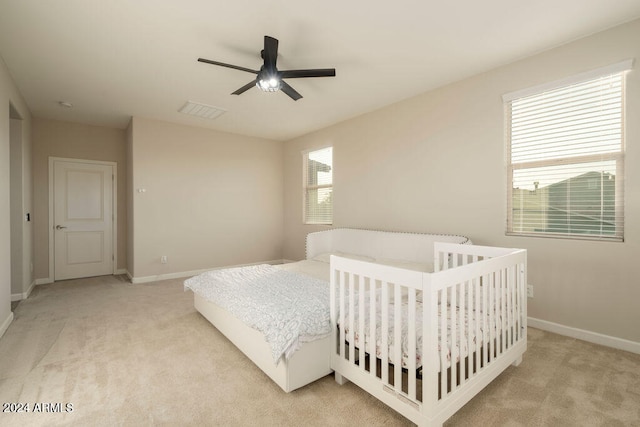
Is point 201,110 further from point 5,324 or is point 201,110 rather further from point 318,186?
point 5,324

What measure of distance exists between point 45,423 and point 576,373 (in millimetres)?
3293

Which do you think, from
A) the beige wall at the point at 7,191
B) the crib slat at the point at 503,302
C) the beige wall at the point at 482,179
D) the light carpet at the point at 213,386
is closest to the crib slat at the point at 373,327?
the light carpet at the point at 213,386

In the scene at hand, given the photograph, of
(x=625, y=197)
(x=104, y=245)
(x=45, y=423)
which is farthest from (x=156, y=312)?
(x=625, y=197)

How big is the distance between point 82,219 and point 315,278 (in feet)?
14.7

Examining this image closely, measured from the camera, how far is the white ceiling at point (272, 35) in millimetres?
2176

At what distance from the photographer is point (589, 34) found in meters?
2.51

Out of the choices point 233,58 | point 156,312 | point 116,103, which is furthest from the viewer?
point 116,103

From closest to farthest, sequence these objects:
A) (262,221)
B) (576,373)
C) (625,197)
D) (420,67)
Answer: (576,373) → (625,197) → (420,67) → (262,221)

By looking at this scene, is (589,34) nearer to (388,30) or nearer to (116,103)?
(388,30)

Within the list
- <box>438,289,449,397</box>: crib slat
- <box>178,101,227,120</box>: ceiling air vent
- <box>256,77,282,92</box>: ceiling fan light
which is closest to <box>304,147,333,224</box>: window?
<box>178,101,227,120</box>: ceiling air vent

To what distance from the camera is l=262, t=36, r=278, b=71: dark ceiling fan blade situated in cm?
222

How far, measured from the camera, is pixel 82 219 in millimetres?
5023

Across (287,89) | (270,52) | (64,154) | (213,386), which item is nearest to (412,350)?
(213,386)

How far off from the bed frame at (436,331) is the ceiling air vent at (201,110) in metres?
3.36
